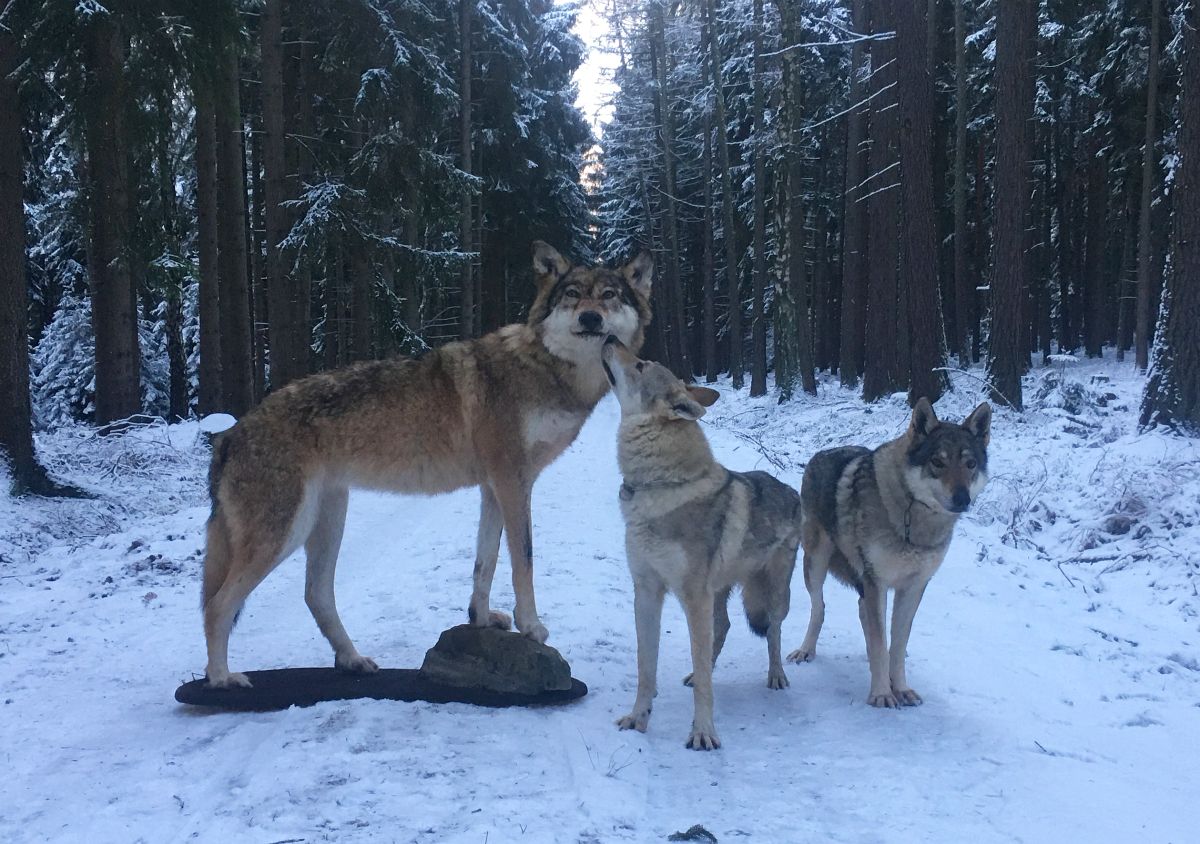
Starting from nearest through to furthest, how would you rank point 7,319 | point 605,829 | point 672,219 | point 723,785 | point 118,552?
point 605,829 < point 723,785 < point 118,552 < point 7,319 < point 672,219

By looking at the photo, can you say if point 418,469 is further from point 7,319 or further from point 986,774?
point 7,319

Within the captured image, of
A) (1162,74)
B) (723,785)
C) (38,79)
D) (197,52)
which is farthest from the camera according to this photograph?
(1162,74)

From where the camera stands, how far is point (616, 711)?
15.6 ft

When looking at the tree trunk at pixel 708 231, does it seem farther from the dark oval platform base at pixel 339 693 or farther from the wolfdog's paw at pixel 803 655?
the dark oval platform base at pixel 339 693

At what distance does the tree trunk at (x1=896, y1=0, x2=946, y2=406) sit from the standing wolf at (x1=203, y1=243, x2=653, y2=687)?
11770 mm

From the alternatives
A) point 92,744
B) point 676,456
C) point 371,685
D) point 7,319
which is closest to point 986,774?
point 676,456

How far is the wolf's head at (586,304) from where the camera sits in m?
5.54

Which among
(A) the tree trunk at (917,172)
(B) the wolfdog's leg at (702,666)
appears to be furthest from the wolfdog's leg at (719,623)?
(A) the tree trunk at (917,172)

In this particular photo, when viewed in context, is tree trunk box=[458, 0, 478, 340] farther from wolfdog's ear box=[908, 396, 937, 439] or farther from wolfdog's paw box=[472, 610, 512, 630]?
wolfdog's ear box=[908, 396, 937, 439]

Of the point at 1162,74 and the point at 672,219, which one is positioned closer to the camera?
the point at 1162,74

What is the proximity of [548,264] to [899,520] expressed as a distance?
3.06 metres

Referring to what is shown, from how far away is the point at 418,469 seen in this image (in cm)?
537

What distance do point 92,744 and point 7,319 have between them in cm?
820

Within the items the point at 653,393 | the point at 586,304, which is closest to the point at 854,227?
the point at 586,304
